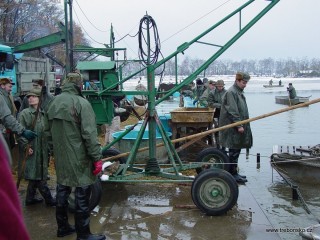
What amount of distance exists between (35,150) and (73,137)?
1534 mm

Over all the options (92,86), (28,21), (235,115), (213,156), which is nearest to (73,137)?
(235,115)

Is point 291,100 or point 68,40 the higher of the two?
point 68,40

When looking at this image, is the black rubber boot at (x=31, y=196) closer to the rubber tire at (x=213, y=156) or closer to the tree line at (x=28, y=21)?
the rubber tire at (x=213, y=156)

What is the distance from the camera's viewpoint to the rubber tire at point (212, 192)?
5.05 meters

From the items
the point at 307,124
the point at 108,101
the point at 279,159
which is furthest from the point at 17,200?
the point at 307,124

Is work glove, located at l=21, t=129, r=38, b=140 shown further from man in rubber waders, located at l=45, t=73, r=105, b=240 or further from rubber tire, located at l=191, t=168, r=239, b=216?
rubber tire, located at l=191, t=168, r=239, b=216

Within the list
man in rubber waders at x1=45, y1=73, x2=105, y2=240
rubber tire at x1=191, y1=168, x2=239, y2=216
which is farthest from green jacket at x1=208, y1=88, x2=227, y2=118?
man in rubber waders at x1=45, y1=73, x2=105, y2=240

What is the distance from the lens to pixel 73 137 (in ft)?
13.6

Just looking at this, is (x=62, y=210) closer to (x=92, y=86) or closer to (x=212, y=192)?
(x=212, y=192)

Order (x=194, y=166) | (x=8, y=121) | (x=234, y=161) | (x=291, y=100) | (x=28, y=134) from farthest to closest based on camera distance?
(x=291, y=100), (x=234, y=161), (x=194, y=166), (x=8, y=121), (x=28, y=134)

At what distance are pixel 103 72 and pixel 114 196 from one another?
6.15 metres

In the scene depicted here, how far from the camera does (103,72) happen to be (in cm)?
1164

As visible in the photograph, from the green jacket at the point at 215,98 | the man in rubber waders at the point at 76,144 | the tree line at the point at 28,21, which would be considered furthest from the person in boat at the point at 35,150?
the tree line at the point at 28,21

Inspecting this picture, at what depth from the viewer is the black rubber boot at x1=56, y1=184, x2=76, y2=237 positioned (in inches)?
173
